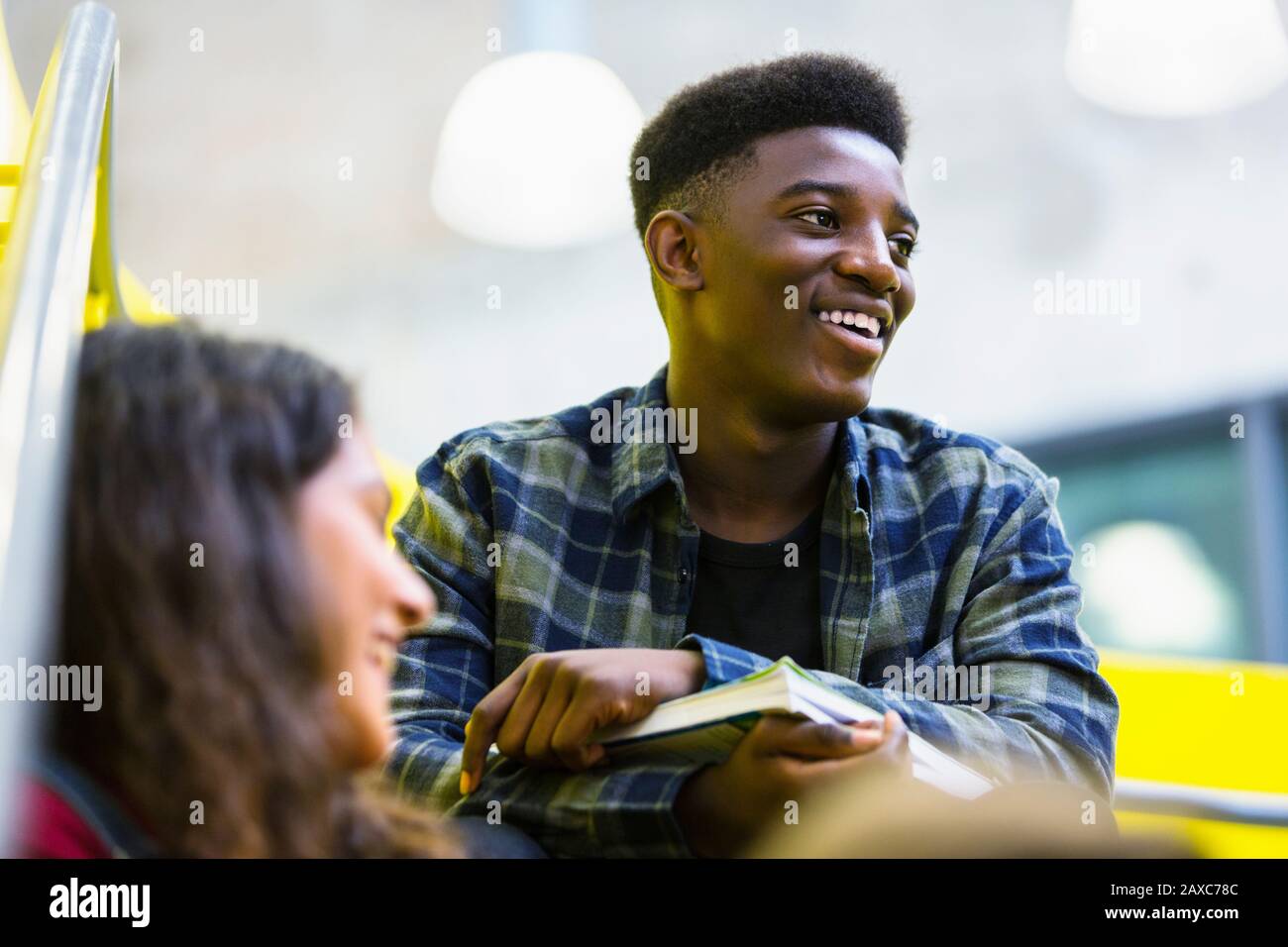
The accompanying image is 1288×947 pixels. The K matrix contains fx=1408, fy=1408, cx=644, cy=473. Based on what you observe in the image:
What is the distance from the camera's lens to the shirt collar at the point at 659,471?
1.66 meters

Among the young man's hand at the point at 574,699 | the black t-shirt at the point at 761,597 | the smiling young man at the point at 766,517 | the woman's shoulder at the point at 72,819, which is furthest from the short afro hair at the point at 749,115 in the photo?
the woman's shoulder at the point at 72,819

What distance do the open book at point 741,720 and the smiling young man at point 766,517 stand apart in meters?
0.08

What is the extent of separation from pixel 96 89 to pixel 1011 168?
4.96m

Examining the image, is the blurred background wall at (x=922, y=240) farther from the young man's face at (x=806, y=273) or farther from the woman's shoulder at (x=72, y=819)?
the woman's shoulder at (x=72, y=819)

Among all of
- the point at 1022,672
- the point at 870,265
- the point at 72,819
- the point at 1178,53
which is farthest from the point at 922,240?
the point at 72,819

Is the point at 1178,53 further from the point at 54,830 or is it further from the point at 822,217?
the point at 54,830

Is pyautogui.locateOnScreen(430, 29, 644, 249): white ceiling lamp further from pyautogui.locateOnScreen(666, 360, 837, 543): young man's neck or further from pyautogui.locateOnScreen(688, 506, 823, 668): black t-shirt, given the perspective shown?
pyautogui.locateOnScreen(688, 506, 823, 668): black t-shirt

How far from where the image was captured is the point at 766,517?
5.69ft

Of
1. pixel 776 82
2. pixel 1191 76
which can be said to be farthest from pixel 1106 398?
pixel 776 82

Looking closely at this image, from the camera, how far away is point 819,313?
173 cm

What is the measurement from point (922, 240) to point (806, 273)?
4.31 meters

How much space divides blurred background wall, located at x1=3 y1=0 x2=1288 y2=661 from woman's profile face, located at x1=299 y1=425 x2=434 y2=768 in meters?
4.28

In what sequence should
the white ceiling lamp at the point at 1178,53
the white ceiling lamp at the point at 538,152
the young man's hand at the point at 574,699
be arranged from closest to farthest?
the young man's hand at the point at 574,699 → the white ceiling lamp at the point at 1178,53 → the white ceiling lamp at the point at 538,152
